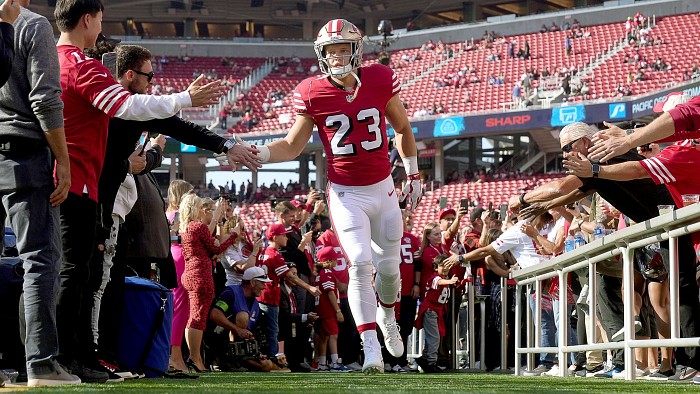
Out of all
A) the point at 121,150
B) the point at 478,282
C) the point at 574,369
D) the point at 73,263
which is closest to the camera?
the point at 73,263

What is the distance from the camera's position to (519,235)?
9.76 m

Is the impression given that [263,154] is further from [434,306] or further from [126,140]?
[434,306]

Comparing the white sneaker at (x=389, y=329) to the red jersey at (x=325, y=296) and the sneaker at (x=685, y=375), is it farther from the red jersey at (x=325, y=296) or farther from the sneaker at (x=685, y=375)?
the red jersey at (x=325, y=296)

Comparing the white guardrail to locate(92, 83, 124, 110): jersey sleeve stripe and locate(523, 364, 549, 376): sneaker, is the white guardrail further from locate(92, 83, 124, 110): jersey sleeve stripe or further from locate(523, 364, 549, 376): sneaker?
locate(92, 83, 124, 110): jersey sleeve stripe

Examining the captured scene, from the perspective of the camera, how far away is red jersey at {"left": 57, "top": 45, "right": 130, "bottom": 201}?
202 inches

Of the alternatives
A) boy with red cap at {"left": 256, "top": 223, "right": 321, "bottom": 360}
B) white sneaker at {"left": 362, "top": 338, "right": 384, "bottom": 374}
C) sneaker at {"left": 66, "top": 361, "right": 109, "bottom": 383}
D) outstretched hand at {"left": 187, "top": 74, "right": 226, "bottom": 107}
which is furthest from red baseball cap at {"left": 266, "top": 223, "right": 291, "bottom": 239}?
sneaker at {"left": 66, "top": 361, "right": 109, "bottom": 383}

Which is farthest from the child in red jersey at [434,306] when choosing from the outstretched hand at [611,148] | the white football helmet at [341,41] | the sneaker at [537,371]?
the outstretched hand at [611,148]

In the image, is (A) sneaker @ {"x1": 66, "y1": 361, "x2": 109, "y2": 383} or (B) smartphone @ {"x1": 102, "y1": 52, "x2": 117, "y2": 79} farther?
(B) smartphone @ {"x1": 102, "y1": 52, "x2": 117, "y2": 79}

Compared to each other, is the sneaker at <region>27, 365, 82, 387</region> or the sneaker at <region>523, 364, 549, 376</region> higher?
the sneaker at <region>27, 365, 82, 387</region>

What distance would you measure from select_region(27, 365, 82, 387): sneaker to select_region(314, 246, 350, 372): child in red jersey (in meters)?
6.58

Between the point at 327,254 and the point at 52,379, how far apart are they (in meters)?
6.83

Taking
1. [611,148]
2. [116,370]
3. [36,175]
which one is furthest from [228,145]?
[611,148]

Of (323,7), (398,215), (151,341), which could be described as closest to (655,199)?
(398,215)

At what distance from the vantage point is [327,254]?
11.2 m
